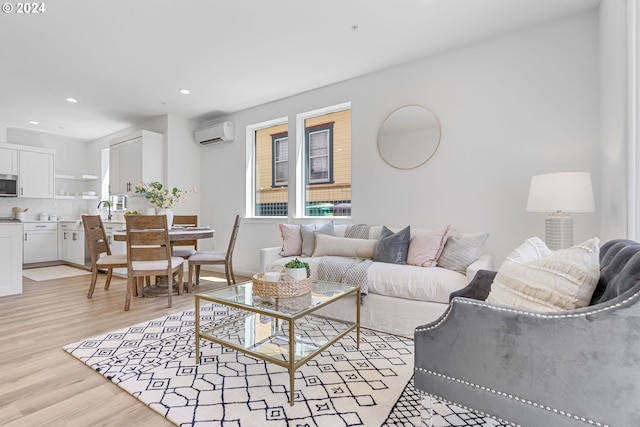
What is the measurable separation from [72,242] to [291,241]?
503cm

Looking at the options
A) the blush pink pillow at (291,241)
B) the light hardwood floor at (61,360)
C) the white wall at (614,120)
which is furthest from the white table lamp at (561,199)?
the light hardwood floor at (61,360)

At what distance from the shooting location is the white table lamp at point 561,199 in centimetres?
219

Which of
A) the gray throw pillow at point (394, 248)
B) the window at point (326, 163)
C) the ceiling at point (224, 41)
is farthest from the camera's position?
the window at point (326, 163)

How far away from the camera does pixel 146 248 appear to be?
10.7ft

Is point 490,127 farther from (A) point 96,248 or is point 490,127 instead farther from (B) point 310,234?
(A) point 96,248

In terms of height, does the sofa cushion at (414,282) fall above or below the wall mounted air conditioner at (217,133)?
below

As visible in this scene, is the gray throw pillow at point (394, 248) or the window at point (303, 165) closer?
the gray throw pillow at point (394, 248)

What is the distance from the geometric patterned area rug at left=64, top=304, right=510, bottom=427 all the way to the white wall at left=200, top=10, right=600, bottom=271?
1.53 meters

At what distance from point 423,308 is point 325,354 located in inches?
32.8

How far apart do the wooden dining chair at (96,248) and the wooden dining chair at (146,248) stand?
0.39 metres

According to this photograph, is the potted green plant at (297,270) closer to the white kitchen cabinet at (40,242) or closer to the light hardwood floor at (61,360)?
the light hardwood floor at (61,360)

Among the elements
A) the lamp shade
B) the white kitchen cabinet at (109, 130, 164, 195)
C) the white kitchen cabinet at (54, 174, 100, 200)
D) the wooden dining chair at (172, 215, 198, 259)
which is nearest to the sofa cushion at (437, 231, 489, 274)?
the lamp shade

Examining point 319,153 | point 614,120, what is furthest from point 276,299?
point 319,153

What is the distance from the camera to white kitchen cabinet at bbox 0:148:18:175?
552 centimetres
